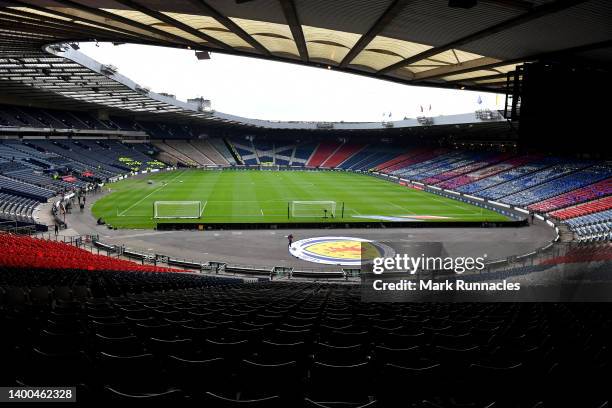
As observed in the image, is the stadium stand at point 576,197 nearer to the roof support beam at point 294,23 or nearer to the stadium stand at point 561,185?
the stadium stand at point 561,185

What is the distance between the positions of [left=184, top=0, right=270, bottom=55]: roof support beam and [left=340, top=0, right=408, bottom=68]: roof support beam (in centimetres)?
361

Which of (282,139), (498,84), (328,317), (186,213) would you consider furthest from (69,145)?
(328,317)

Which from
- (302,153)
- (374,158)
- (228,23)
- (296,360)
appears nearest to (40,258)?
(228,23)

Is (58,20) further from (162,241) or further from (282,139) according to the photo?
(282,139)

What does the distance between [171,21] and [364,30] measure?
6.23m

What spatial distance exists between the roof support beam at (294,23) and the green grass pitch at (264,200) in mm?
24347

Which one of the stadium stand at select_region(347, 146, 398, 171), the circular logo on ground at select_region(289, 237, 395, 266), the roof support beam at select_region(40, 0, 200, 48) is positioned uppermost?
the stadium stand at select_region(347, 146, 398, 171)

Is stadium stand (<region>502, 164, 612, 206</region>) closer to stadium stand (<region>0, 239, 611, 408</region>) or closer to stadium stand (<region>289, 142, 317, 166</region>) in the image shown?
stadium stand (<region>0, 239, 611, 408</region>)

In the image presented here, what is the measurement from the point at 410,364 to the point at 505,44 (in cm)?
989

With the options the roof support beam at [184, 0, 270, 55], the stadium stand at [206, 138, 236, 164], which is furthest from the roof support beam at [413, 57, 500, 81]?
the stadium stand at [206, 138, 236, 164]

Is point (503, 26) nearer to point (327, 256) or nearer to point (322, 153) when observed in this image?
point (327, 256)

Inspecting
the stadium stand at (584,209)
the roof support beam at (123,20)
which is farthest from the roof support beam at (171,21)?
the stadium stand at (584,209)

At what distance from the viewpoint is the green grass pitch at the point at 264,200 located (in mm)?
39969

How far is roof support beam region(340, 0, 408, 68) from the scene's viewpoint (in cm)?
918
